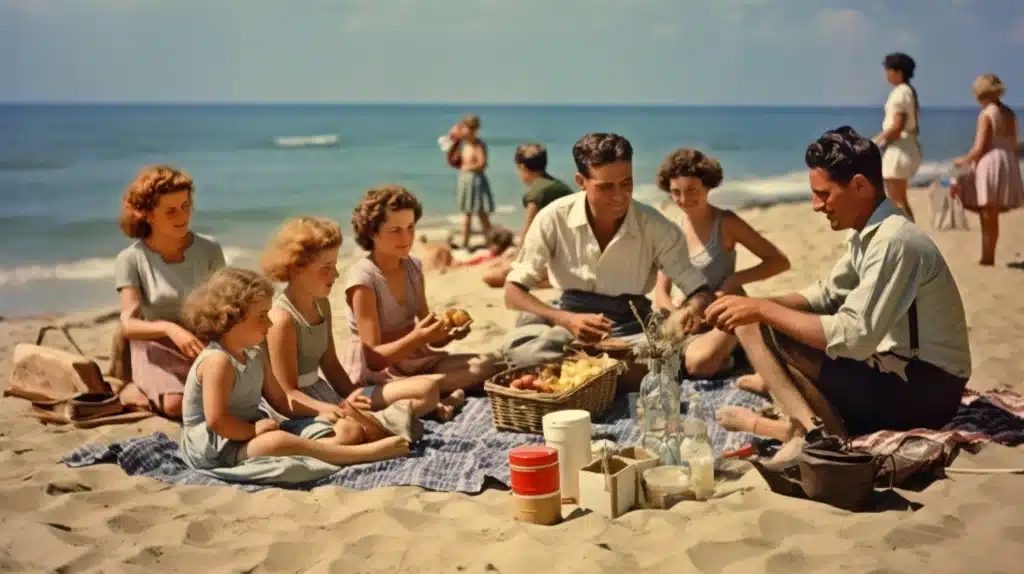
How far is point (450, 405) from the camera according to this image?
17.7 feet

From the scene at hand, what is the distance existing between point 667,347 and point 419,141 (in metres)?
44.9

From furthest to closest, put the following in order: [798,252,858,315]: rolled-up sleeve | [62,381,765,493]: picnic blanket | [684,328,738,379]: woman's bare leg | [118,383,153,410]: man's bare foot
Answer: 1. [684,328,738,379]: woman's bare leg
2. [118,383,153,410]: man's bare foot
3. [798,252,858,315]: rolled-up sleeve
4. [62,381,765,493]: picnic blanket

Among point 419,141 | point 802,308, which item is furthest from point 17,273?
point 419,141

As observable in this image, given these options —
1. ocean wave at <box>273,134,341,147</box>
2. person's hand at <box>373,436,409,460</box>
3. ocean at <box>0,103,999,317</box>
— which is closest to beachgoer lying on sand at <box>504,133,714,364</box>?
person's hand at <box>373,436,409,460</box>

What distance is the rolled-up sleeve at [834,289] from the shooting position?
180 inches

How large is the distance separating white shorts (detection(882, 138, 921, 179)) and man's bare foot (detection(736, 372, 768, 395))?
507 centimetres

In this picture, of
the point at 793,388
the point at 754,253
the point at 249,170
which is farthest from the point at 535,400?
the point at 249,170

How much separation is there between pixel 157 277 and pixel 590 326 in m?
2.17

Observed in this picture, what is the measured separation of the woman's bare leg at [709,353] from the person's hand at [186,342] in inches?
99.2

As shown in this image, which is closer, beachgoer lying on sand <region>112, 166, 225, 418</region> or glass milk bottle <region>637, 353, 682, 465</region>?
glass milk bottle <region>637, 353, 682, 465</region>

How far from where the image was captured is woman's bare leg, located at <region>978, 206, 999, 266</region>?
9406 mm

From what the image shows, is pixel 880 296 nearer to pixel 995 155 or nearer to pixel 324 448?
pixel 324 448

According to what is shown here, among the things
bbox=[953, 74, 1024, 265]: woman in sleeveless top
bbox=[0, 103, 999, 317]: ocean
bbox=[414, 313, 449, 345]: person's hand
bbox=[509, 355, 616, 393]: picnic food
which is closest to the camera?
bbox=[509, 355, 616, 393]: picnic food

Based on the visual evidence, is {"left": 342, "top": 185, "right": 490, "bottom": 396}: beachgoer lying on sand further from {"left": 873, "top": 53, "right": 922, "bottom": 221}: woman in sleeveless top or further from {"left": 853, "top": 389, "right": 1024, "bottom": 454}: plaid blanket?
{"left": 873, "top": 53, "right": 922, "bottom": 221}: woman in sleeveless top
